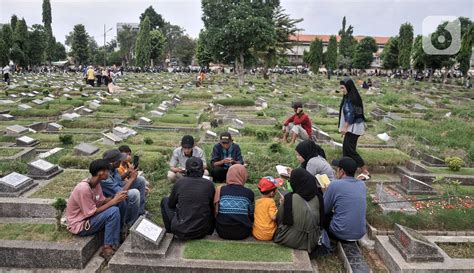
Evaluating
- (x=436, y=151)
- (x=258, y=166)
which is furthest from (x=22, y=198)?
(x=436, y=151)

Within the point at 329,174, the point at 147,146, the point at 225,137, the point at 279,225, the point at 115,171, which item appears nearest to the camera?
the point at 279,225

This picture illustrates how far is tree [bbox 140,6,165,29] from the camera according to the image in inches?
2793

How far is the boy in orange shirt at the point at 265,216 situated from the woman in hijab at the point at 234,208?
0.29 feet

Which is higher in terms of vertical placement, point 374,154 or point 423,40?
point 423,40

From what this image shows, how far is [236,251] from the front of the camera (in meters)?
4.43

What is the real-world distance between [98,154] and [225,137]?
305 cm

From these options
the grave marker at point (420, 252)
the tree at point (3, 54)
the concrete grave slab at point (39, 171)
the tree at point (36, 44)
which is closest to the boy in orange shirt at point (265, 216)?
the grave marker at point (420, 252)

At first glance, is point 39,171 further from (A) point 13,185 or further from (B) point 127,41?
(B) point 127,41

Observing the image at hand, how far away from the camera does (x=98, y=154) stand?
8258mm

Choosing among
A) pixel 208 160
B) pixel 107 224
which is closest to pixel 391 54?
pixel 208 160

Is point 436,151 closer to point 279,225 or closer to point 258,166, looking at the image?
point 258,166

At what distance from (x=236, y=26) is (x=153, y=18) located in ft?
167

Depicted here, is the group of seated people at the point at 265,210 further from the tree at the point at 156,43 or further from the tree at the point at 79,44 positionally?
the tree at the point at 79,44

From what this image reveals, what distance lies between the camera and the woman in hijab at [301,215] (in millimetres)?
4492
